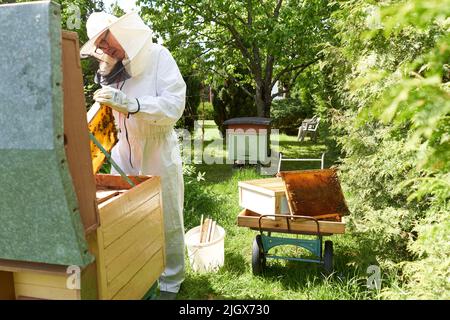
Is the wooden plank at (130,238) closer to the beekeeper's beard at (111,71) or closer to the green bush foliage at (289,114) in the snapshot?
the beekeeper's beard at (111,71)

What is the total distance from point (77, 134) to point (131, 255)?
70 centimetres

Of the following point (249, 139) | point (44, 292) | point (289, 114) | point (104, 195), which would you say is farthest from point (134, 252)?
point (289, 114)

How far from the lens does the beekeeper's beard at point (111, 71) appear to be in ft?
7.93

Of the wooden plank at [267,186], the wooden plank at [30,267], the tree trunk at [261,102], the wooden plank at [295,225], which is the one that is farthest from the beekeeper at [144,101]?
the tree trunk at [261,102]

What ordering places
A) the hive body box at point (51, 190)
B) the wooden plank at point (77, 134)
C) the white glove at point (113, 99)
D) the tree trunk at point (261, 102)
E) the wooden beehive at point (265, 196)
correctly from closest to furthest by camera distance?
the hive body box at point (51, 190)
the wooden plank at point (77, 134)
the white glove at point (113, 99)
the wooden beehive at point (265, 196)
the tree trunk at point (261, 102)

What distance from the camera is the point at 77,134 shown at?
1.41 metres

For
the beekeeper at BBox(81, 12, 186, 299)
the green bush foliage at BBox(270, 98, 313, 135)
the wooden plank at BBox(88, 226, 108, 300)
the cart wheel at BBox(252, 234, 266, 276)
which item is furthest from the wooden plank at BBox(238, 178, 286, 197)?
the green bush foliage at BBox(270, 98, 313, 135)

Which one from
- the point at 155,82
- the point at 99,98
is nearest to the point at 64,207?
the point at 99,98

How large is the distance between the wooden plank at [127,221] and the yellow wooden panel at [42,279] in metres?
0.21

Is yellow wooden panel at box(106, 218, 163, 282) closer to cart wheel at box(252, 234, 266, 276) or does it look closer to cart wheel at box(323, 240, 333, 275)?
cart wheel at box(252, 234, 266, 276)

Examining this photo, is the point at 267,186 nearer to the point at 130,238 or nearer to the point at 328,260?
the point at 328,260

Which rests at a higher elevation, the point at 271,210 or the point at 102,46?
the point at 102,46

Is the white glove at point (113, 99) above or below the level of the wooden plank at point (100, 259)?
above

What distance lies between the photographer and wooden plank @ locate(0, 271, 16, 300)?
1.55m
